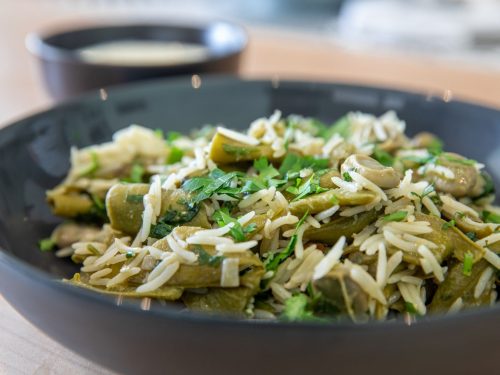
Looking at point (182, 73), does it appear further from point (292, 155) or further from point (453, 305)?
point (453, 305)

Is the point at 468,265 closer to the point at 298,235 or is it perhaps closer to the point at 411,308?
the point at 411,308

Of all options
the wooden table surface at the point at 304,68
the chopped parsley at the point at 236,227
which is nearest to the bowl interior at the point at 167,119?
the wooden table surface at the point at 304,68

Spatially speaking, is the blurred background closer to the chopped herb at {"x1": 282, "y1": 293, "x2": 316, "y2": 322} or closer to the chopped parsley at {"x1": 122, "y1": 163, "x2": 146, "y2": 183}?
the chopped parsley at {"x1": 122, "y1": 163, "x2": 146, "y2": 183}

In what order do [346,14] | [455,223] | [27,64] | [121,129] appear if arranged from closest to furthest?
[455,223]
[121,129]
[27,64]
[346,14]

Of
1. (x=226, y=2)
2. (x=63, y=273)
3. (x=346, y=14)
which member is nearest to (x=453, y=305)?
(x=63, y=273)

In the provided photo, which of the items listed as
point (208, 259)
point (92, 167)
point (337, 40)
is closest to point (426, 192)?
point (208, 259)

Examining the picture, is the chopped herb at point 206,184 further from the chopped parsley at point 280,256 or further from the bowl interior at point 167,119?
the bowl interior at point 167,119
